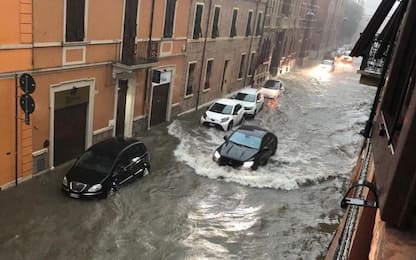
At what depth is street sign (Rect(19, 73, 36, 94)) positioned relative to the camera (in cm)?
1248

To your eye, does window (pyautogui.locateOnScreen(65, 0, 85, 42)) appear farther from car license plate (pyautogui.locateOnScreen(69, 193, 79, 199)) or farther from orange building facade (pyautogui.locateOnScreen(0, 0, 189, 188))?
car license plate (pyautogui.locateOnScreen(69, 193, 79, 199))

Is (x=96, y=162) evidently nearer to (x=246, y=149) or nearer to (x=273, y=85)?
(x=246, y=149)

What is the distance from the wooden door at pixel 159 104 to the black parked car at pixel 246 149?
4.88 meters

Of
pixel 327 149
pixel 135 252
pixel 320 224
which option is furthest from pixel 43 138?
pixel 327 149

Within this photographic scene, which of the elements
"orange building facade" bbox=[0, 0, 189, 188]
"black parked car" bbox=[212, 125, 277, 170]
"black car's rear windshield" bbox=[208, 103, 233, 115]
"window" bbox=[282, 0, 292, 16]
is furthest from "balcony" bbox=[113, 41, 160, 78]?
"window" bbox=[282, 0, 292, 16]

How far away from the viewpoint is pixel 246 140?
58.3ft

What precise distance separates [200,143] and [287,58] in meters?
29.7

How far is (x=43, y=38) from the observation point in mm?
13211

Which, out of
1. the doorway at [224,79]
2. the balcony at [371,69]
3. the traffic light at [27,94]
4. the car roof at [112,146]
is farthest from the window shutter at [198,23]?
the balcony at [371,69]

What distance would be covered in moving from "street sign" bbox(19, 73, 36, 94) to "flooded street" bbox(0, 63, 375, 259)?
3.13m

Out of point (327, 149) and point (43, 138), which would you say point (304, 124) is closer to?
point (327, 149)

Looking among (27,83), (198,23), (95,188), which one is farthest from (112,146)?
(198,23)

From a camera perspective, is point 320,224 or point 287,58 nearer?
point 320,224

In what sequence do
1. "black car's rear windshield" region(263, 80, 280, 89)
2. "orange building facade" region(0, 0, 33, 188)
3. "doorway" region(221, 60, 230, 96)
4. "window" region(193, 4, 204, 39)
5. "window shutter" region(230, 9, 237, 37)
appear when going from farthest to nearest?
"black car's rear windshield" region(263, 80, 280, 89), "doorway" region(221, 60, 230, 96), "window shutter" region(230, 9, 237, 37), "window" region(193, 4, 204, 39), "orange building facade" region(0, 0, 33, 188)
